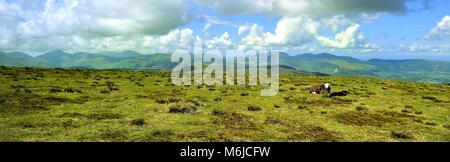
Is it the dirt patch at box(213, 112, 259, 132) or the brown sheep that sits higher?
the brown sheep

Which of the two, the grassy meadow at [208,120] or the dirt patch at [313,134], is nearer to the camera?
the grassy meadow at [208,120]

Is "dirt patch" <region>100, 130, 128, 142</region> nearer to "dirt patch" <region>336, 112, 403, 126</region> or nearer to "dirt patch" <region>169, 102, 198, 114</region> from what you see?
"dirt patch" <region>169, 102, 198, 114</region>

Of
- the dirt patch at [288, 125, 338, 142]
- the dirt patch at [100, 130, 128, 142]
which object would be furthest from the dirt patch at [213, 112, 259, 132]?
the dirt patch at [100, 130, 128, 142]

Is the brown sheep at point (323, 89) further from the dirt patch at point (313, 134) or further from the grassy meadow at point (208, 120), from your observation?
Answer: the dirt patch at point (313, 134)

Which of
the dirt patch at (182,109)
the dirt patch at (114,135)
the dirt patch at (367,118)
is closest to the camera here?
the dirt patch at (114,135)

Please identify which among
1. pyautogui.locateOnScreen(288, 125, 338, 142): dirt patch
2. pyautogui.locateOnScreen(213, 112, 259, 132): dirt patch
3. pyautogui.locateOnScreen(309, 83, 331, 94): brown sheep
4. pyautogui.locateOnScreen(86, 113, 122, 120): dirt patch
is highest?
pyautogui.locateOnScreen(309, 83, 331, 94): brown sheep

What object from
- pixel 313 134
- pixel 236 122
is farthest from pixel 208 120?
pixel 313 134

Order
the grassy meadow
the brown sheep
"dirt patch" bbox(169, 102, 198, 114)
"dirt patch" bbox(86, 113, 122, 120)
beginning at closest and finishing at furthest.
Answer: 1. the grassy meadow
2. "dirt patch" bbox(86, 113, 122, 120)
3. "dirt patch" bbox(169, 102, 198, 114)
4. the brown sheep

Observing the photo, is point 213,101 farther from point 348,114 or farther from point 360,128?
point 360,128

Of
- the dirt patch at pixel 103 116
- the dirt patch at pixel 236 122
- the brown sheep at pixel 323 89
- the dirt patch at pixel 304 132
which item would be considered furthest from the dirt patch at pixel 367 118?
the dirt patch at pixel 103 116

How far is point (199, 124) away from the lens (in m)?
22.6

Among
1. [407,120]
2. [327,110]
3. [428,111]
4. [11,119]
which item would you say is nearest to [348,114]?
[327,110]

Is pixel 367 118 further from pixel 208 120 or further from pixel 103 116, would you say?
pixel 103 116

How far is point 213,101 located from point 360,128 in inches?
569
